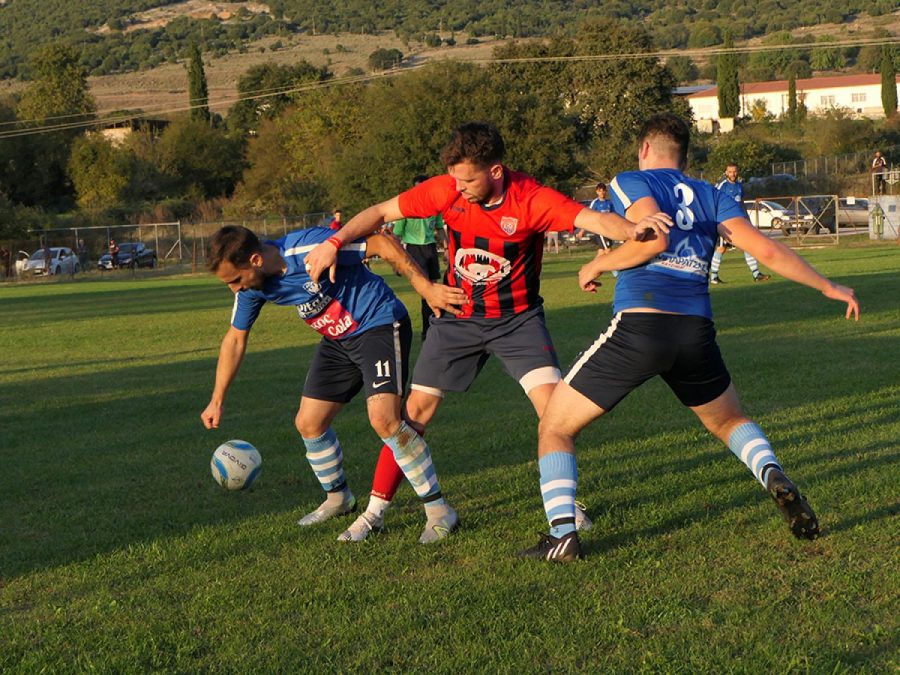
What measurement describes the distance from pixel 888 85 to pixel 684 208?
10627 centimetres

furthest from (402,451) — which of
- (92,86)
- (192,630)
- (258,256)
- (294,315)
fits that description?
(92,86)

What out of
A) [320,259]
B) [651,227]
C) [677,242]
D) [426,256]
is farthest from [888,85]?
[651,227]

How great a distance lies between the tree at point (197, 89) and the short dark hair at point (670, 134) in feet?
306

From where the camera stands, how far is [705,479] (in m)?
7.10

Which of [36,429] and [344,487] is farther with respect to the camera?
[36,429]

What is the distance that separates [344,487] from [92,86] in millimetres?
166979

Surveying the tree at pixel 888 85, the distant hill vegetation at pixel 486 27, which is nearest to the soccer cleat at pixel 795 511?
the tree at pixel 888 85

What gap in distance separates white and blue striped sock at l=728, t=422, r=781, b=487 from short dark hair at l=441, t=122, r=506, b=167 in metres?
1.82

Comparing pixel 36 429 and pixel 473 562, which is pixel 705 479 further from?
pixel 36 429

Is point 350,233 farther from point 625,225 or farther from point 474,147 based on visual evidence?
point 625,225

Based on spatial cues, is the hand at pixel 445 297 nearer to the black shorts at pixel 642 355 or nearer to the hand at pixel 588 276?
the hand at pixel 588 276

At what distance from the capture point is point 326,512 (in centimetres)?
679

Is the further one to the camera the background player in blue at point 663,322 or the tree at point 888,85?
the tree at point 888,85

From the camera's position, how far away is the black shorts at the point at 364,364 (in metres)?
6.37
